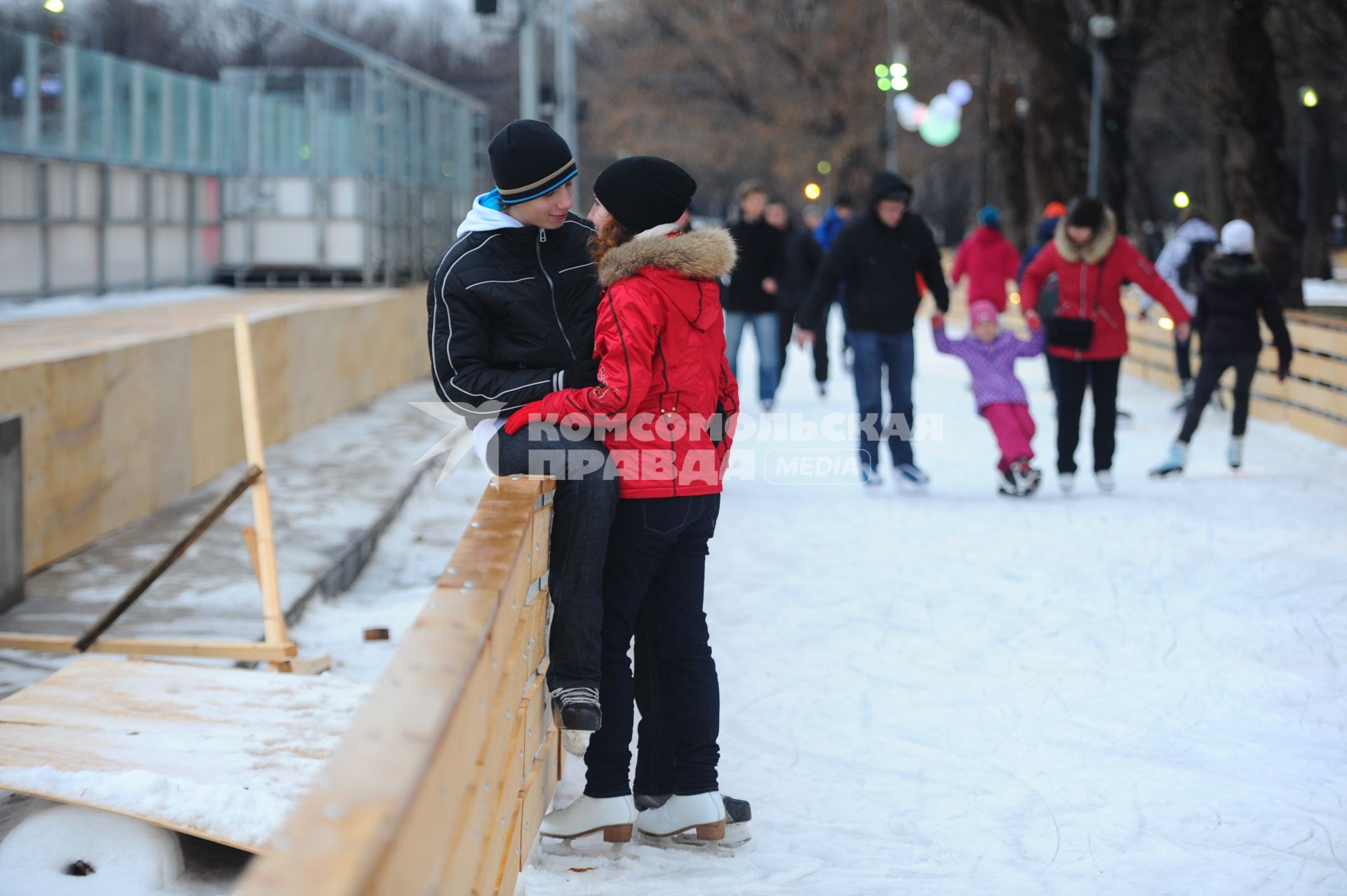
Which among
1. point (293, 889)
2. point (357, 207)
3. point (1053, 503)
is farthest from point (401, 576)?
point (357, 207)

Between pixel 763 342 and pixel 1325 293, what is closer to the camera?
pixel 763 342

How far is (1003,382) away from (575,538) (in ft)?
19.7

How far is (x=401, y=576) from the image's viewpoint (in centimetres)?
792

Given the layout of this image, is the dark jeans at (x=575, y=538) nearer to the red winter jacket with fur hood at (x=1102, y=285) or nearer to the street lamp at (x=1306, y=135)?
the red winter jacket with fur hood at (x=1102, y=285)

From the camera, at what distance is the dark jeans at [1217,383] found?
33.5ft

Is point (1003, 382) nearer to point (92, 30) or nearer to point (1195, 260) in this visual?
point (1195, 260)

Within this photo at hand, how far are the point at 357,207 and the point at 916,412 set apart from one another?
250 inches

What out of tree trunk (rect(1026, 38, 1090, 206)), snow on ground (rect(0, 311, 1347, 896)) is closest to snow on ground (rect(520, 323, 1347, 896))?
snow on ground (rect(0, 311, 1347, 896))

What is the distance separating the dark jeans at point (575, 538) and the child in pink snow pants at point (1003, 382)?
578cm

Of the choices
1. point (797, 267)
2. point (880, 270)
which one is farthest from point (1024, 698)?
point (797, 267)

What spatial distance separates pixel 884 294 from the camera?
9.40 m

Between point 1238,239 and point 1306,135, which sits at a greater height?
point 1306,135

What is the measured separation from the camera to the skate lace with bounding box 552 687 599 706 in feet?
12.4

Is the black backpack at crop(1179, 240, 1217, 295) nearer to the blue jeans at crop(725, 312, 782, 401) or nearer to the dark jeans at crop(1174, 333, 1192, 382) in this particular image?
the dark jeans at crop(1174, 333, 1192, 382)
